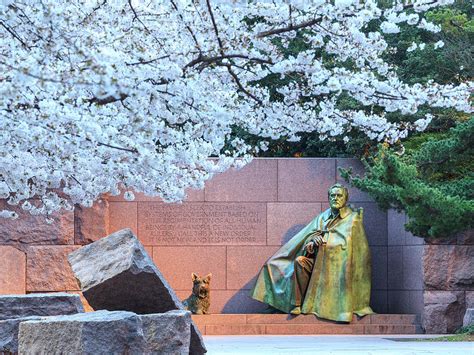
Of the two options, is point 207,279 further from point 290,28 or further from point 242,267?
point 290,28

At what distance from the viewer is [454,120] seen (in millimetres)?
21594

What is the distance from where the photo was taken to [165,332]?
8.95 metres

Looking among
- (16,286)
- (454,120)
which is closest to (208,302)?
(16,286)

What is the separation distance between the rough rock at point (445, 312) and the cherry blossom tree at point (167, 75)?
24.0ft

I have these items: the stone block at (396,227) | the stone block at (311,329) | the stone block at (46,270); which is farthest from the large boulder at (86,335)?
the stone block at (396,227)

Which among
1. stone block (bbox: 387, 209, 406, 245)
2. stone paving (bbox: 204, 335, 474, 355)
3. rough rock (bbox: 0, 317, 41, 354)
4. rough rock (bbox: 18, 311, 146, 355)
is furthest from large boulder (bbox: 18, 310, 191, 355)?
stone block (bbox: 387, 209, 406, 245)

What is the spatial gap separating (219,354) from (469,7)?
48.1 feet

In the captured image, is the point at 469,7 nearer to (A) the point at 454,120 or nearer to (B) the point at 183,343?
(A) the point at 454,120

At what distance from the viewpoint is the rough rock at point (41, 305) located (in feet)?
33.3

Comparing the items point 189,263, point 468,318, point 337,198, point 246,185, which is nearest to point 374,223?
point 337,198

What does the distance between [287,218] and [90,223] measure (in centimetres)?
344

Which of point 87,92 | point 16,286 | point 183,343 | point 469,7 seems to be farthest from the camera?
point 469,7

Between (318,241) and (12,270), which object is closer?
(12,270)

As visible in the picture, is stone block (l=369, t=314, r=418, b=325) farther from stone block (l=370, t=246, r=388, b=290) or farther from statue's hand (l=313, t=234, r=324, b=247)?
stone block (l=370, t=246, r=388, b=290)
